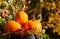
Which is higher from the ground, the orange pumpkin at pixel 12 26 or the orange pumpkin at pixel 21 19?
the orange pumpkin at pixel 21 19

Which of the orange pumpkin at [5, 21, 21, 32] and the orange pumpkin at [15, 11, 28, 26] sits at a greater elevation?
the orange pumpkin at [15, 11, 28, 26]

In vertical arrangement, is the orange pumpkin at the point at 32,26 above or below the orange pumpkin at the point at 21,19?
below

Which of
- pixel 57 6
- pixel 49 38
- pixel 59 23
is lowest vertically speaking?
pixel 49 38

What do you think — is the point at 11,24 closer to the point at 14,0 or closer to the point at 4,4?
the point at 4,4

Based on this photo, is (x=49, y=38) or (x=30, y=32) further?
(x=49, y=38)

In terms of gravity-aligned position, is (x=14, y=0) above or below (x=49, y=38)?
above

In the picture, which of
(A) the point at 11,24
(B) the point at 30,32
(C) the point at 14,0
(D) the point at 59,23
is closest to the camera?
(B) the point at 30,32

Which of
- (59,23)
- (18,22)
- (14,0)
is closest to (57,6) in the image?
(59,23)

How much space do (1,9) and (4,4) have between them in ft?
0.27

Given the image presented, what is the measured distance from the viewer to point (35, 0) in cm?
388

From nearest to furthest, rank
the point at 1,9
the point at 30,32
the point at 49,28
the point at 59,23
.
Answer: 1. the point at 30,32
2. the point at 1,9
3. the point at 59,23
4. the point at 49,28

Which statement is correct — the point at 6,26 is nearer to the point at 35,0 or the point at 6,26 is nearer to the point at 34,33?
the point at 34,33

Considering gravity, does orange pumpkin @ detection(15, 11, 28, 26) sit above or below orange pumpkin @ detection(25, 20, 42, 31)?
above

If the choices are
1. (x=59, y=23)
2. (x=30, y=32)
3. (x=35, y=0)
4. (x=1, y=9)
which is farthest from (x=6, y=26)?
(x=35, y=0)
